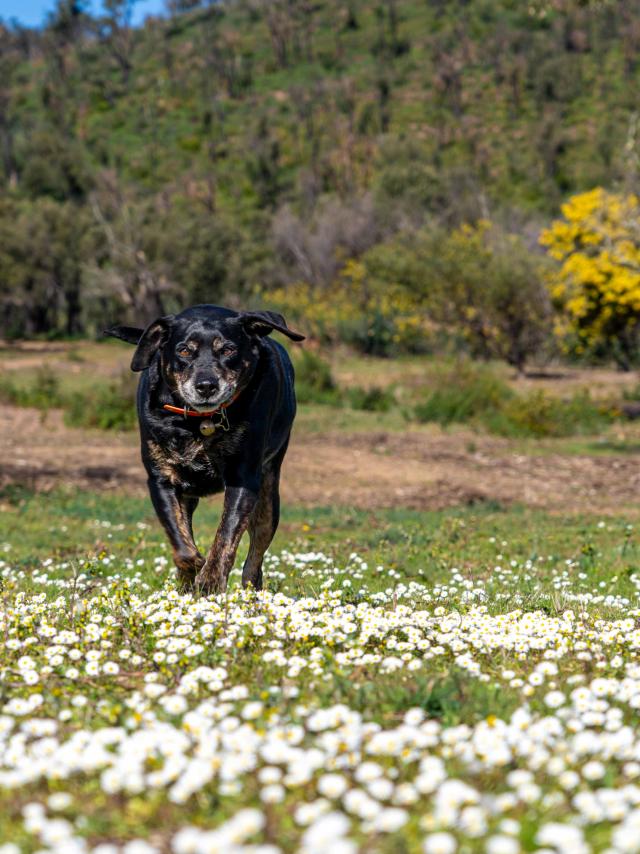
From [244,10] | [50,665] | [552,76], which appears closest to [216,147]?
[552,76]

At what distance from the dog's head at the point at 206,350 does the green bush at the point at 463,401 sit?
55.3 feet

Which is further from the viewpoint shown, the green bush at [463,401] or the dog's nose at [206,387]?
the green bush at [463,401]

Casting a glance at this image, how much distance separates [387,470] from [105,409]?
7.65m

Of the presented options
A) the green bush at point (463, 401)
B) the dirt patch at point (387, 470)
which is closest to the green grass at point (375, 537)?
the dirt patch at point (387, 470)

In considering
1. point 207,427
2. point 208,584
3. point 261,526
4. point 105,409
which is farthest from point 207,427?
point 105,409

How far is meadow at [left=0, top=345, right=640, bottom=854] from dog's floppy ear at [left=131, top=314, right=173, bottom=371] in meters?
1.36

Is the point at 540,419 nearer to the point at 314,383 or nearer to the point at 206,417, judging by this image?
the point at 314,383

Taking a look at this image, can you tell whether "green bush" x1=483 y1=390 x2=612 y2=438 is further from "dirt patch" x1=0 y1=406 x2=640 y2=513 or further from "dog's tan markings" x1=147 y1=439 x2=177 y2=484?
"dog's tan markings" x1=147 y1=439 x2=177 y2=484

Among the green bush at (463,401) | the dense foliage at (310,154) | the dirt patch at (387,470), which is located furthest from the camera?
the dense foliage at (310,154)

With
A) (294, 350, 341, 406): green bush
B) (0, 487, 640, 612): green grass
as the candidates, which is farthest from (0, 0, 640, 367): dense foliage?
(0, 487, 640, 612): green grass

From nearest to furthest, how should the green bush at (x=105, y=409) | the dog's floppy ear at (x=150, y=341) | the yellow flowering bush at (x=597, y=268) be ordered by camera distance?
1. the dog's floppy ear at (x=150, y=341)
2. the green bush at (x=105, y=409)
3. the yellow flowering bush at (x=597, y=268)

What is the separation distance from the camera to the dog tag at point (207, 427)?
5.52 m

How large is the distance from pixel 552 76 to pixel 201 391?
86.6 metres

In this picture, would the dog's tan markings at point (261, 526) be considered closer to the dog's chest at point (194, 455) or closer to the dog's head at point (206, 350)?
the dog's chest at point (194, 455)
